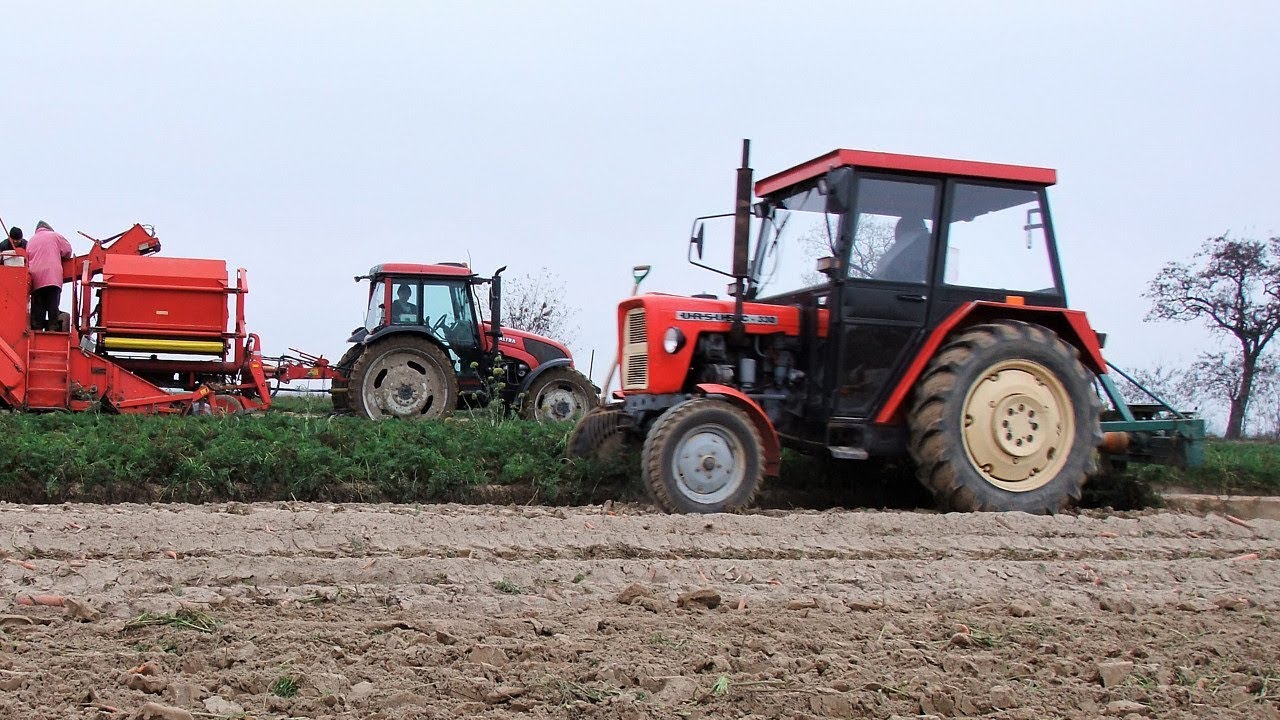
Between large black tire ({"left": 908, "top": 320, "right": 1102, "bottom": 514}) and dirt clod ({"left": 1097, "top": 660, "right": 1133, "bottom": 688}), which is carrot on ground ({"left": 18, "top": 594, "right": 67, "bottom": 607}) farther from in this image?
large black tire ({"left": 908, "top": 320, "right": 1102, "bottom": 514})

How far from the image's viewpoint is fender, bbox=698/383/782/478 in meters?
7.12

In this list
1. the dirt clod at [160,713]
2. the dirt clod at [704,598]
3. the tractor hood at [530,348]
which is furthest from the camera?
the tractor hood at [530,348]

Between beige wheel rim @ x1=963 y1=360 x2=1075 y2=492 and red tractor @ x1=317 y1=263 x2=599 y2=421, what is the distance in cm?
633

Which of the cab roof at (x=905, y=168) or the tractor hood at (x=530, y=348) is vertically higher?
the cab roof at (x=905, y=168)

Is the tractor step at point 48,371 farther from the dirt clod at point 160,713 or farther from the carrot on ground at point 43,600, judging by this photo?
the dirt clod at point 160,713

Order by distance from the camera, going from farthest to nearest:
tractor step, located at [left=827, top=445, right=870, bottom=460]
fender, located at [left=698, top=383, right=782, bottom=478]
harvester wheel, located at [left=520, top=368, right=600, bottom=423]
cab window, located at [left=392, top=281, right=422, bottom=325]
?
harvester wheel, located at [left=520, top=368, right=600, bottom=423], cab window, located at [left=392, top=281, right=422, bottom=325], tractor step, located at [left=827, top=445, right=870, bottom=460], fender, located at [left=698, top=383, right=782, bottom=478]

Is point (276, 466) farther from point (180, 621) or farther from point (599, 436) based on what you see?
point (180, 621)

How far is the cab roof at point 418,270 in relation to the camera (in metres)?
13.3

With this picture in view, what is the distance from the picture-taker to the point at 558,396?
45.2ft

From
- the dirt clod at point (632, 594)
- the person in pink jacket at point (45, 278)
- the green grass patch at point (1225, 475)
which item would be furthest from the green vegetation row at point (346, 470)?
the dirt clod at point (632, 594)

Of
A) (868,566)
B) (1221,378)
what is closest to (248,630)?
(868,566)

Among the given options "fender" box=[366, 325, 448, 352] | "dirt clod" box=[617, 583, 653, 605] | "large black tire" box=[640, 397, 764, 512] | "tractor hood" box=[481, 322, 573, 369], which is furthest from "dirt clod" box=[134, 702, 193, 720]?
"tractor hood" box=[481, 322, 573, 369]

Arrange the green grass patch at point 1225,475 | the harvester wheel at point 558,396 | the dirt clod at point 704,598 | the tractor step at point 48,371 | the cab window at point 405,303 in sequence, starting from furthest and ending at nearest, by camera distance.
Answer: the harvester wheel at point 558,396 → the cab window at point 405,303 → the tractor step at point 48,371 → the green grass patch at point 1225,475 → the dirt clod at point 704,598

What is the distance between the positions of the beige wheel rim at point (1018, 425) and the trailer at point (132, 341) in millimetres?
7307
